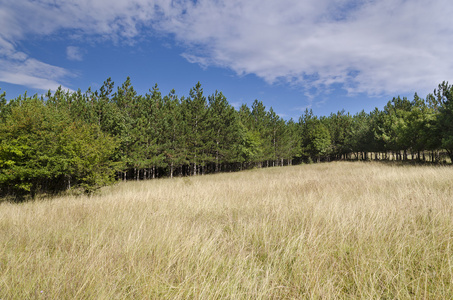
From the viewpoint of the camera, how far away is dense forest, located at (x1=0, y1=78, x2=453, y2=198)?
11250 millimetres

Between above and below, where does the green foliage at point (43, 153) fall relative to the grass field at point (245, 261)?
above

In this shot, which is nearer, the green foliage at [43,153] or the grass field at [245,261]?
the grass field at [245,261]

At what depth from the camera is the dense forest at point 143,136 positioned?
11250 mm

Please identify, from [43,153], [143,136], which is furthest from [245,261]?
[143,136]

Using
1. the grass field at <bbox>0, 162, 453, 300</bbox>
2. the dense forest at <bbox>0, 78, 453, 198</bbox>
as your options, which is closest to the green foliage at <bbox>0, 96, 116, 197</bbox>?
the dense forest at <bbox>0, 78, 453, 198</bbox>

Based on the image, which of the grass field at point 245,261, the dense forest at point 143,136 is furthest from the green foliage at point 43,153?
the grass field at point 245,261

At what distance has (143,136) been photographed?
2391 cm

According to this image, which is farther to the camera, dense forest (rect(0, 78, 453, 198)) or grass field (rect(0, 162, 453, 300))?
dense forest (rect(0, 78, 453, 198))

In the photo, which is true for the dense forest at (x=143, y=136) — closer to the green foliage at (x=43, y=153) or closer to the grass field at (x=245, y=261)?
the green foliage at (x=43, y=153)

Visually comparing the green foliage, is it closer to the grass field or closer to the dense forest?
the dense forest

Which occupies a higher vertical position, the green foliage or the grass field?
the green foliage

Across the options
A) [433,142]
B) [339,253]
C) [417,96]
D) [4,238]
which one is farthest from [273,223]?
[417,96]

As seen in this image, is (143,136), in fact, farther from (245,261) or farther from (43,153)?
(245,261)

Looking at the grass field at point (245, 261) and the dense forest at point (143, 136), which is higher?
the dense forest at point (143, 136)
